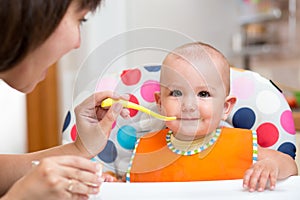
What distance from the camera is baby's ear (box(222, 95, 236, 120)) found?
3.36ft

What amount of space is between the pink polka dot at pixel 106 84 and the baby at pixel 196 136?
97mm

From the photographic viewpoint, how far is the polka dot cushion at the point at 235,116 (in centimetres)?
99

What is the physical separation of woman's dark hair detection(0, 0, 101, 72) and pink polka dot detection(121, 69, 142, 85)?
434mm

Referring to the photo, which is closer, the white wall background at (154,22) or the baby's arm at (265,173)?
the baby's arm at (265,173)

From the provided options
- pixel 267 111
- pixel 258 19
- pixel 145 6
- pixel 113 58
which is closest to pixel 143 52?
pixel 113 58

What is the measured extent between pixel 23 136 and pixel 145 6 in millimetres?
921

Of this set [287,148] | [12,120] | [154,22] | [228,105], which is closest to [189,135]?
[228,105]

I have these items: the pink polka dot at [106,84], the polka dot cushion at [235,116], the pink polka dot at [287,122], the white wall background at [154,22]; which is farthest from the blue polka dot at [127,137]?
the white wall background at [154,22]

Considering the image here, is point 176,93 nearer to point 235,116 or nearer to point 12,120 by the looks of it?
point 235,116

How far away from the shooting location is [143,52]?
33.5 inches

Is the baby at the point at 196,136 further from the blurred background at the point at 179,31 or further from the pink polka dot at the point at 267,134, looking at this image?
the blurred background at the point at 179,31

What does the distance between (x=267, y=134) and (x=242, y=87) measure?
0.12m

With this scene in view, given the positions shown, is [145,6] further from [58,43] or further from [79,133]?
[58,43]

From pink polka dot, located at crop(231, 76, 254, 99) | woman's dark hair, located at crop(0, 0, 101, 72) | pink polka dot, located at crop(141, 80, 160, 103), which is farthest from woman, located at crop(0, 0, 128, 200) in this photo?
pink polka dot, located at crop(231, 76, 254, 99)
